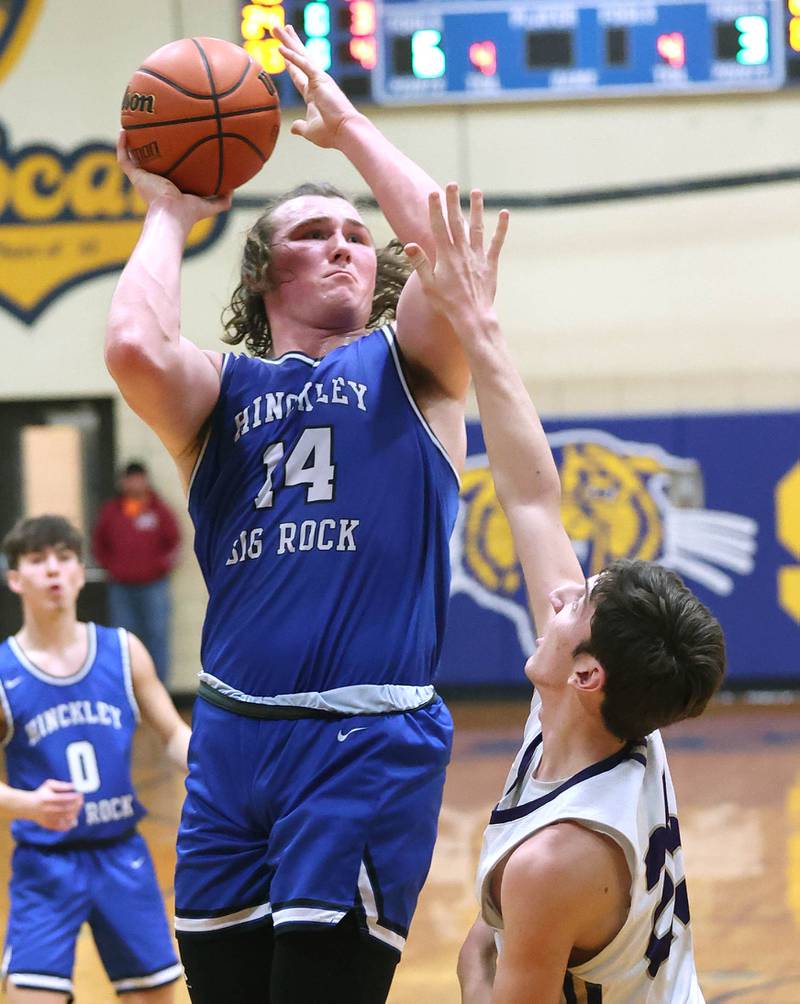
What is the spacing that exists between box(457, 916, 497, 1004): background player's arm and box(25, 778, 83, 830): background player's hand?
6.09 feet

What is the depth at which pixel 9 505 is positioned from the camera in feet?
38.5

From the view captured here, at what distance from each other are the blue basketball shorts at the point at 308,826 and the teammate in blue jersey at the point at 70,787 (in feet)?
5.51

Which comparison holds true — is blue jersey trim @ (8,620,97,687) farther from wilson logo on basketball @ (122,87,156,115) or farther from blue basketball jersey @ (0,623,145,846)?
wilson logo on basketball @ (122,87,156,115)

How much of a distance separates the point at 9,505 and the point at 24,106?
3.26 meters

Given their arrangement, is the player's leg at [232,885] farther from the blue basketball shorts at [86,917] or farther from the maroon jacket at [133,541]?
the maroon jacket at [133,541]

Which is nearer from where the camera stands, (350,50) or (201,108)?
(201,108)

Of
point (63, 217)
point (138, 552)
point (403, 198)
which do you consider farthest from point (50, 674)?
point (63, 217)

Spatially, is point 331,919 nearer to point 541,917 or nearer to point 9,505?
point 541,917

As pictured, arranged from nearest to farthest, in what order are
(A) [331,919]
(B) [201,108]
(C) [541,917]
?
(C) [541,917] → (A) [331,919] → (B) [201,108]

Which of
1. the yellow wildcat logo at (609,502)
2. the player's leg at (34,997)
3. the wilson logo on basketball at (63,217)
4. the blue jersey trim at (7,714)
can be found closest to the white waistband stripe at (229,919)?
the player's leg at (34,997)

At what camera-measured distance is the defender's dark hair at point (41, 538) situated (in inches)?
186

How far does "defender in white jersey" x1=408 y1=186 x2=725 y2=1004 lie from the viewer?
2141 millimetres

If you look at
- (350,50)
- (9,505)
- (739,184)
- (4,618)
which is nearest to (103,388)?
(9,505)

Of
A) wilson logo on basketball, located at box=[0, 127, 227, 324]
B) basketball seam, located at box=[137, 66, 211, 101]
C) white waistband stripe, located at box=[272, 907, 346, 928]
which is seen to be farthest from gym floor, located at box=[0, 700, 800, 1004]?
wilson logo on basketball, located at box=[0, 127, 227, 324]
